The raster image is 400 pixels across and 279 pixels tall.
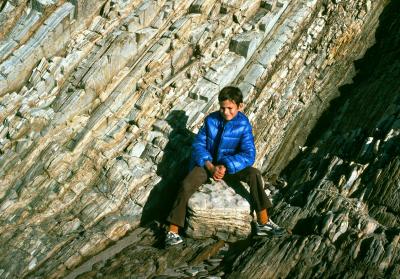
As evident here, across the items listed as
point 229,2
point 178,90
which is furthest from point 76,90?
point 229,2

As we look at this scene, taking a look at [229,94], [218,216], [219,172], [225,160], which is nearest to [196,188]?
[219,172]

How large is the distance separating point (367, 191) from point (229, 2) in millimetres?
7901

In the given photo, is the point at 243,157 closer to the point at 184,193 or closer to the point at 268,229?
the point at 184,193

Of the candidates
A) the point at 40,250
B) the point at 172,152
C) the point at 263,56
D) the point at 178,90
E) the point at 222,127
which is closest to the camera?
the point at 40,250

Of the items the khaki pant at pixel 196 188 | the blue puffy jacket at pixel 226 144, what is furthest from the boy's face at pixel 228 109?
the khaki pant at pixel 196 188

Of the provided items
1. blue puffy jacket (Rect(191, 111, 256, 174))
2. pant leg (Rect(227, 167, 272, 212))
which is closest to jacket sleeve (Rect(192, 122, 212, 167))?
blue puffy jacket (Rect(191, 111, 256, 174))

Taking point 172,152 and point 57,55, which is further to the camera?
point 57,55

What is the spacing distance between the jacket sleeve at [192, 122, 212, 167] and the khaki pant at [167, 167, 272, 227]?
20 centimetres

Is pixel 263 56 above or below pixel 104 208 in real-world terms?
above

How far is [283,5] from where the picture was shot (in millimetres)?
15844

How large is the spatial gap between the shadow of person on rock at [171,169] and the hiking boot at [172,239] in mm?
1342

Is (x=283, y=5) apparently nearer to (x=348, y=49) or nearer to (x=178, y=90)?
(x=348, y=49)

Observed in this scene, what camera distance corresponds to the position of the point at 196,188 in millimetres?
10945

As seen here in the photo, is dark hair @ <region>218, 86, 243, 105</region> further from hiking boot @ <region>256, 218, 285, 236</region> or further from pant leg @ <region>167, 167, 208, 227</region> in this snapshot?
hiking boot @ <region>256, 218, 285, 236</region>
